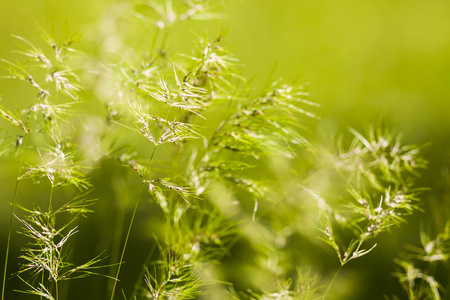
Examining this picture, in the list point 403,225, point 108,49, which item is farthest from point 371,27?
point 108,49

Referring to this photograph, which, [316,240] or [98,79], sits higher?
[98,79]

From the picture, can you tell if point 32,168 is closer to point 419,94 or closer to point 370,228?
point 370,228

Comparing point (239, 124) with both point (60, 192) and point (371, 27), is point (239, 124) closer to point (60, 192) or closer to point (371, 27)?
point (60, 192)

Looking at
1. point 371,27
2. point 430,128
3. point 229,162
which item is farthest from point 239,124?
point 371,27

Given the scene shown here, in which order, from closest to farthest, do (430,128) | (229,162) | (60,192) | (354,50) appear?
(229,162) → (60,192) → (430,128) → (354,50)

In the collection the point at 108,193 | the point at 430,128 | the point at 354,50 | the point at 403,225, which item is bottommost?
the point at 108,193

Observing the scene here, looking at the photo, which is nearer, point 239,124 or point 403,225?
point 239,124

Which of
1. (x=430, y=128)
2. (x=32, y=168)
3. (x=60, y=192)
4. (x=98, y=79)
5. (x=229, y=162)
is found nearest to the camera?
(x=32, y=168)
